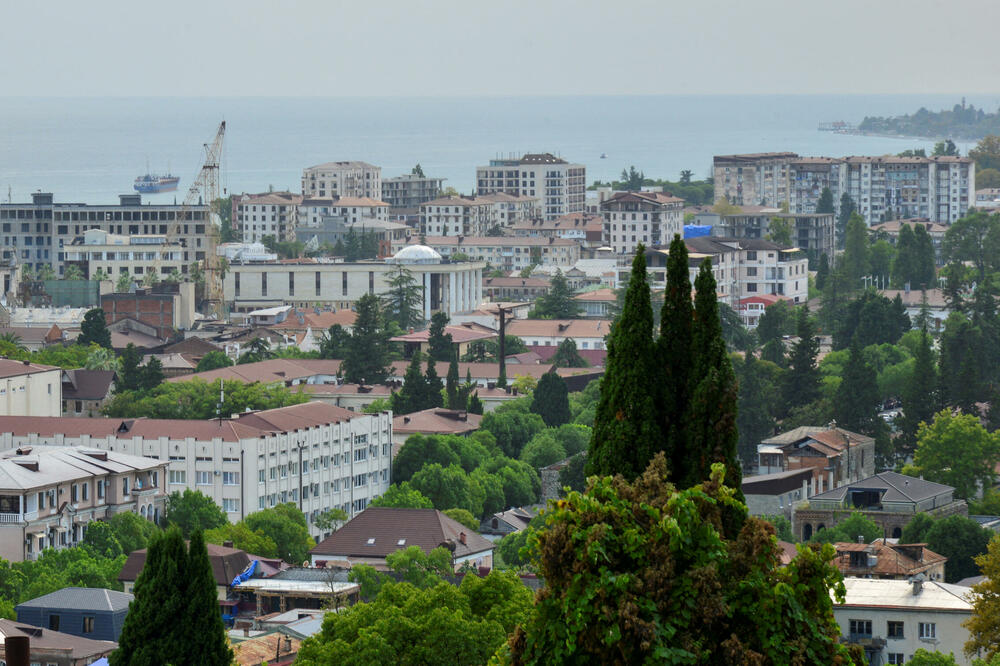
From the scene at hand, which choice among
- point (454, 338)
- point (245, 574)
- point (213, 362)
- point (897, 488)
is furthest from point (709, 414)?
point (454, 338)

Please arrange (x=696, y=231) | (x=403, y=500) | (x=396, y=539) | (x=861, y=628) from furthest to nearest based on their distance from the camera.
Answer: (x=696, y=231), (x=403, y=500), (x=396, y=539), (x=861, y=628)

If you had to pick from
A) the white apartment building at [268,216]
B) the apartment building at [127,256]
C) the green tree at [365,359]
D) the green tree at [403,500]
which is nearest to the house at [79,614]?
the green tree at [403,500]

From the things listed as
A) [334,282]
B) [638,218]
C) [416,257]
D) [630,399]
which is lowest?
[334,282]

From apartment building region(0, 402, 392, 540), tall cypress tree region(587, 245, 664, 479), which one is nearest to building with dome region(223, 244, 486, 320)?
apartment building region(0, 402, 392, 540)

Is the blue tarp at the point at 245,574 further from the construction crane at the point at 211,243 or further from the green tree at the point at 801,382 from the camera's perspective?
the construction crane at the point at 211,243

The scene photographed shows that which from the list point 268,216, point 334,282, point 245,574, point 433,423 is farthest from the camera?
point 268,216

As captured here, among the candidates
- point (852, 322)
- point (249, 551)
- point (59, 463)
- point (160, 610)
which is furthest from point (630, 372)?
point (852, 322)

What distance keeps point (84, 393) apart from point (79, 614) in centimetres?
3889

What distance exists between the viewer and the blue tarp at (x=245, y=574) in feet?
165

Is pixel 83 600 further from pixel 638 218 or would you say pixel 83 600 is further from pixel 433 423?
pixel 638 218

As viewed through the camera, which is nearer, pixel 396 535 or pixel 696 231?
pixel 396 535

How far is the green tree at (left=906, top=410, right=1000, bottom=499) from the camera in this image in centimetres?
6806

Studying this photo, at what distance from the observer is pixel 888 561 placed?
5072cm

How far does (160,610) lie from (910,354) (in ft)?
229
